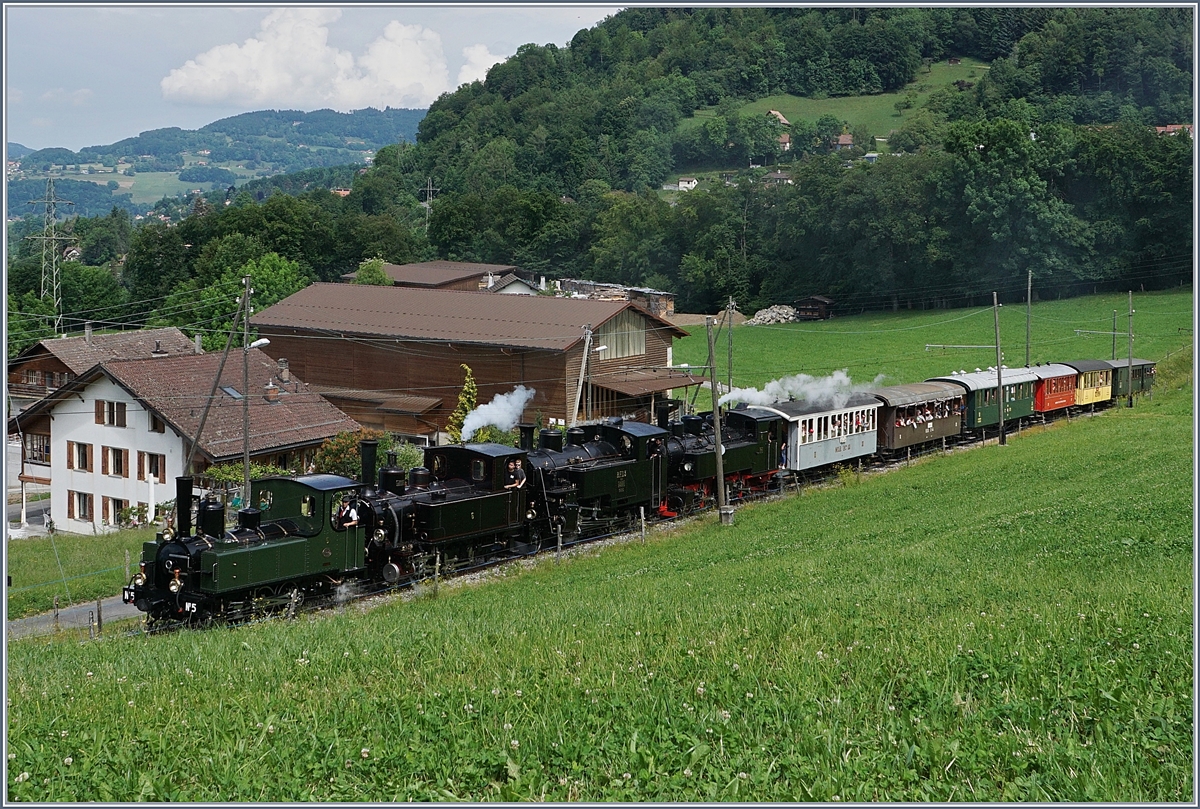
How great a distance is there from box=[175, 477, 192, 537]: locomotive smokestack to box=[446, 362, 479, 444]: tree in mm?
23188

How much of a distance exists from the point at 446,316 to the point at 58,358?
17068 millimetres

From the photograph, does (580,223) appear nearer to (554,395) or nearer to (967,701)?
(554,395)

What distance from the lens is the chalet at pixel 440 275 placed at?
3403 inches

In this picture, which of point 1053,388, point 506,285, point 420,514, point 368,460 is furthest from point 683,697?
point 506,285

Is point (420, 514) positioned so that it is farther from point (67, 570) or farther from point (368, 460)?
point (67, 570)

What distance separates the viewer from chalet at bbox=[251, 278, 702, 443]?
4959 cm

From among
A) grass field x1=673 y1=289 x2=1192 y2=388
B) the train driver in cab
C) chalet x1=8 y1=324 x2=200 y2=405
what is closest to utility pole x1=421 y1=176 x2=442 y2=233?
grass field x1=673 y1=289 x2=1192 y2=388

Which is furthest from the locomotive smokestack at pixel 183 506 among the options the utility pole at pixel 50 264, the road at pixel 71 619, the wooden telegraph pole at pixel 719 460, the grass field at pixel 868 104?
the grass field at pixel 868 104

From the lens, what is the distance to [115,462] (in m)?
41.0

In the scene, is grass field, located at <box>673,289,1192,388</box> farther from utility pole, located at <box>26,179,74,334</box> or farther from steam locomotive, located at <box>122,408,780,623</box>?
utility pole, located at <box>26,179,74,334</box>

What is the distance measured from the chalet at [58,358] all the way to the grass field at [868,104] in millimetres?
118944

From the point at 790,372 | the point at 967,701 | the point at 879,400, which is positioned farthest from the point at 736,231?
the point at 967,701

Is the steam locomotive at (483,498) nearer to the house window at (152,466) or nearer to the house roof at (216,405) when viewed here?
the house roof at (216,405)

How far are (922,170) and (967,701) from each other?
83071 mm
